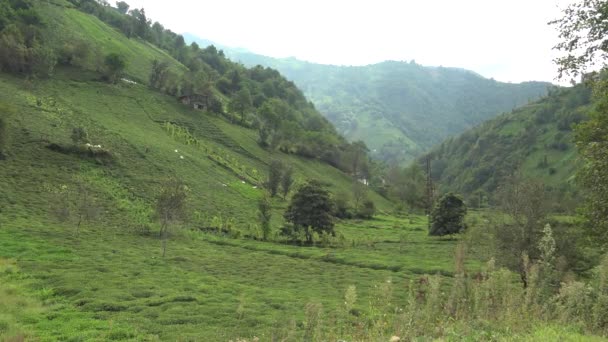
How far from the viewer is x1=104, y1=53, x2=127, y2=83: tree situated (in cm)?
12794

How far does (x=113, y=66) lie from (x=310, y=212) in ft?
294

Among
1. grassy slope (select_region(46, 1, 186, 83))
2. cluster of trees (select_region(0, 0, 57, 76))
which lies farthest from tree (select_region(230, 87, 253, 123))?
cluster of trees (select_region(0, 0, 57, 76))

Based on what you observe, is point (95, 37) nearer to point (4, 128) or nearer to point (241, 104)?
point (241, 104)

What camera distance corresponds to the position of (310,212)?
A: 72.8 metres

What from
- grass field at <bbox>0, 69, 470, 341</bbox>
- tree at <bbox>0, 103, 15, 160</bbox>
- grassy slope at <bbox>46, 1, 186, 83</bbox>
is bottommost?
grass field at <bbox>0, 69, 470, 341</bbox>

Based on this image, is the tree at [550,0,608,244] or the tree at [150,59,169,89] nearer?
the tree at [550,0,608,244]

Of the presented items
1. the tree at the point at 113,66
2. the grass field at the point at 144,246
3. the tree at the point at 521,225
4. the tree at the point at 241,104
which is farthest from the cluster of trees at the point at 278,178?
the tree at the point at 521,225

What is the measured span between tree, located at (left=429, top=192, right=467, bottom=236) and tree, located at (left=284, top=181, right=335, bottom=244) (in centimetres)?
2434

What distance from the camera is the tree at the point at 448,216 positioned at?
83.8 m

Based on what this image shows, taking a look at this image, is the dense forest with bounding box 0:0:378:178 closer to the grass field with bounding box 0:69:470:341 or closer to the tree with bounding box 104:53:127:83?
the tree with bounding box 104:53:127:83

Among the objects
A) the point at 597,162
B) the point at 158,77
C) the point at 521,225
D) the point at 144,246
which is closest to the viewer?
the point at 597,162

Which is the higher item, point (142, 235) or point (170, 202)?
point (170, 202)

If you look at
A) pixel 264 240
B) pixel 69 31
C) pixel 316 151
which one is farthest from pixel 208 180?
pixel 69 31

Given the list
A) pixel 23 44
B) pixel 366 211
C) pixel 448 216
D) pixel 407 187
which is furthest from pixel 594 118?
pixel 407 187
